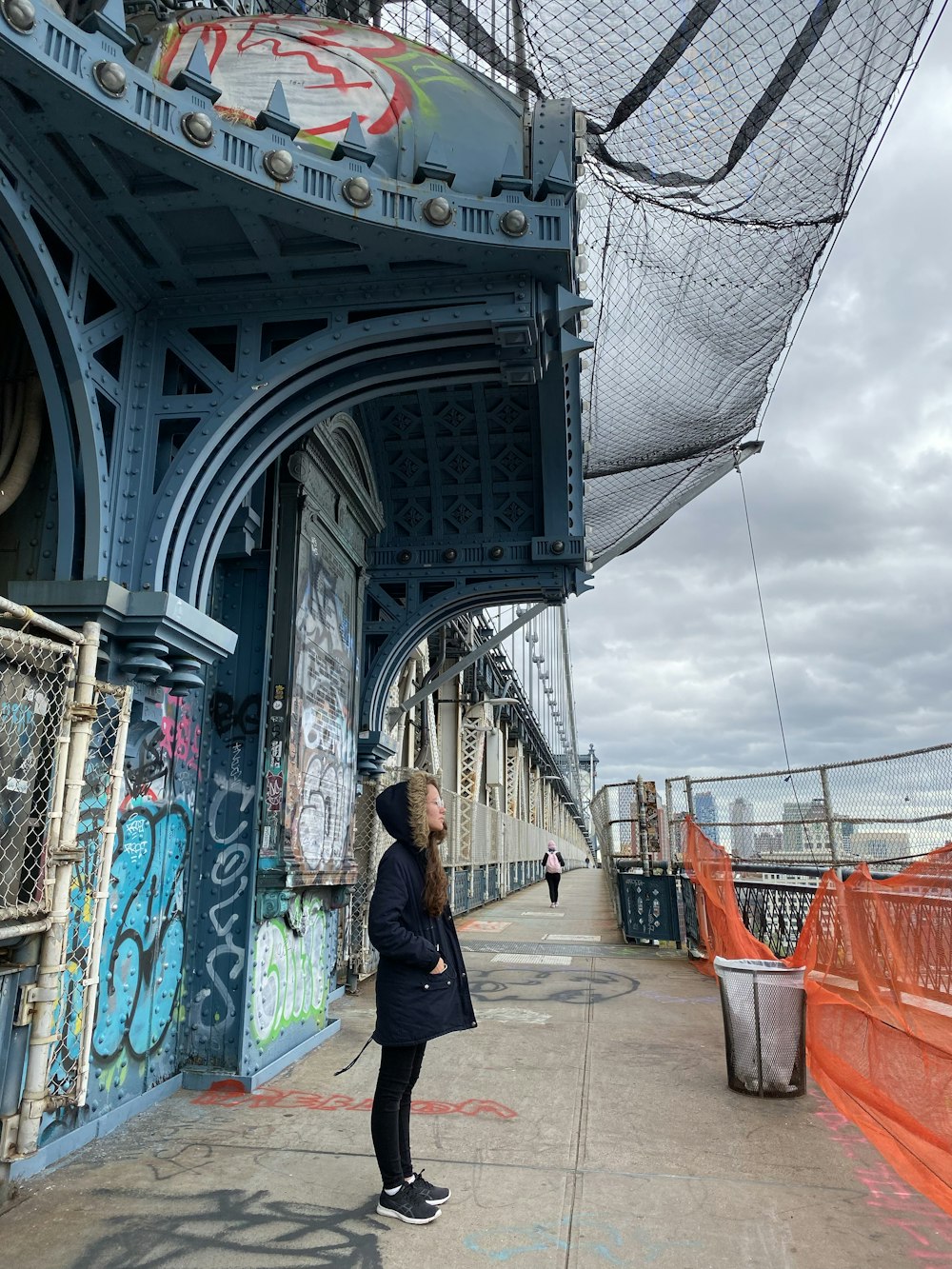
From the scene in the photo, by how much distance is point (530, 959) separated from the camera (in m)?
11.1

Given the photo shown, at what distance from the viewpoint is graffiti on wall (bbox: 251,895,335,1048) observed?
223 inches

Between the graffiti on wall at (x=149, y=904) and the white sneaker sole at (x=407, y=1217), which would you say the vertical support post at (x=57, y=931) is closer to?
the graffiti on wall at (x=149, y=904)

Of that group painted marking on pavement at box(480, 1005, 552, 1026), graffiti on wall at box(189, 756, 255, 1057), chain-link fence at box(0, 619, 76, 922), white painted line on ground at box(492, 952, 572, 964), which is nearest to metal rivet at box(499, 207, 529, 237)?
chain-link fence at box(0, 619, 76, 922)

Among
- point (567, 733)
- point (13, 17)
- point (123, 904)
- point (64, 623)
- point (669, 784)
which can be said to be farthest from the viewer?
point (567, 733)

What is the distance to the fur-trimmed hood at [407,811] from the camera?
371 centimetres

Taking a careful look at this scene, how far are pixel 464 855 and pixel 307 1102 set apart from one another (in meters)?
12.9

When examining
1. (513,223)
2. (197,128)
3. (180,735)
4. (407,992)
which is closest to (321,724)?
(180,735)

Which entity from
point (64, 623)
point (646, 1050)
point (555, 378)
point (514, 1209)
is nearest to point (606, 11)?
point (555, 378)

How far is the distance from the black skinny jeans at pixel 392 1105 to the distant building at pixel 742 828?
8.04 metres

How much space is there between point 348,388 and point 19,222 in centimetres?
198

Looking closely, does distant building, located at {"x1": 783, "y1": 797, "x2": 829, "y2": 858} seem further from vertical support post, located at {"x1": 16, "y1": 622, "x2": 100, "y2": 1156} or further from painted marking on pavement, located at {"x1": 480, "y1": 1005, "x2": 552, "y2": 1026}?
vertical support post, located at {"x1": 16, "y1": 622, "x2": 100, "y2": 1156}

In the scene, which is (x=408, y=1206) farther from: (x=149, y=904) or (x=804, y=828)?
(x=804, y=828)

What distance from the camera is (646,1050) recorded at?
21.0 ft

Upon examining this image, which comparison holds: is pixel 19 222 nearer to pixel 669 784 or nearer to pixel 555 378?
pixel 555 378
